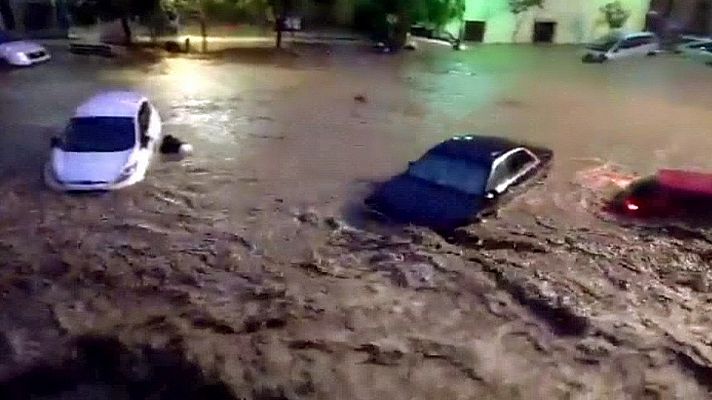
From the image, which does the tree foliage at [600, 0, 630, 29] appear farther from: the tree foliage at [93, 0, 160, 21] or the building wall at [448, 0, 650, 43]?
the tree foliage at [93, 0, 160, 21]

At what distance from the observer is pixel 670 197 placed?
36.7ft

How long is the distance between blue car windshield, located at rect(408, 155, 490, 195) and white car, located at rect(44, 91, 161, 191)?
3741 mm

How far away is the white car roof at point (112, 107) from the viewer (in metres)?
12.9

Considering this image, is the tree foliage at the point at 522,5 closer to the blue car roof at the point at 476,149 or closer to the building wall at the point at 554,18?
the building wall at the point at 554,18

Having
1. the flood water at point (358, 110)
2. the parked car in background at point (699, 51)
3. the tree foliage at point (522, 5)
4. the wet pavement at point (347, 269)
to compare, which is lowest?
the wet pavement at point (347, 269)

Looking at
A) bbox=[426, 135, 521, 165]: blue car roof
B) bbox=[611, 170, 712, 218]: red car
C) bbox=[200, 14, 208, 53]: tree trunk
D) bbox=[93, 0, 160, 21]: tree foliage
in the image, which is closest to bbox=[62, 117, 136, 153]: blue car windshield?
bbox=[426, 135, 521, 165]: blue car roof

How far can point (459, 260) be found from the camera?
10.2m

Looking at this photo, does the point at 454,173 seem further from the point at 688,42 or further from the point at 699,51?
the point at 688,42

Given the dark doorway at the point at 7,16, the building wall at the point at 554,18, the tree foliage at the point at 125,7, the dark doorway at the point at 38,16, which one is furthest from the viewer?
the building wall at the point at 554,18

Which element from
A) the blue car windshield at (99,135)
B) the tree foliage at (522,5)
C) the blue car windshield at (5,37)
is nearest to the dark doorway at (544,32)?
the tree foliage at (522,5)

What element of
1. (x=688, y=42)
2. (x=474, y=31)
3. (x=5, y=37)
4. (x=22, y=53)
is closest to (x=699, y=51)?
(x=688, y=42)

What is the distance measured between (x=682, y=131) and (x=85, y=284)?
10179 millimetres

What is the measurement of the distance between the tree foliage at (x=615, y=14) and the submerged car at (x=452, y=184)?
14.4 metres

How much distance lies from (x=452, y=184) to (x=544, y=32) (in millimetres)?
15282
